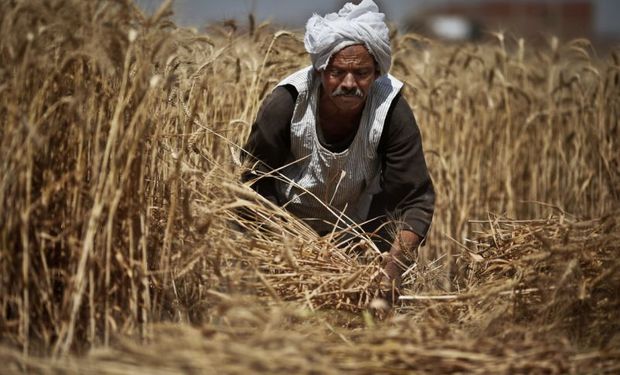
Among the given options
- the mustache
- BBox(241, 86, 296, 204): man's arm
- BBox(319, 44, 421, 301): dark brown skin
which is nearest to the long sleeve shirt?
BBox(241, 86, 296, 204): man's arm

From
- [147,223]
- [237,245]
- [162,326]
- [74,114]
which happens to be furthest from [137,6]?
[162,326]

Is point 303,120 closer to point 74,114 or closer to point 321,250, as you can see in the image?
point 321,250

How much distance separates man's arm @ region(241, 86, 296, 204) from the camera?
268cm

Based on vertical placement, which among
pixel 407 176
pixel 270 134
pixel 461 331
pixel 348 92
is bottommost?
pixel 461 331

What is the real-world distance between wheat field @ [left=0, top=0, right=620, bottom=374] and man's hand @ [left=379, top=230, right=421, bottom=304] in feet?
0.13

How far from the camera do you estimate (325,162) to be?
109 inches

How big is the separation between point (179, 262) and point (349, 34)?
95cm

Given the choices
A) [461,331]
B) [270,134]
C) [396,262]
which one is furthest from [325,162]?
[461,331]

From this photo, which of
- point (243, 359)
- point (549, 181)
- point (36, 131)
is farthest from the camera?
point (549, 181)

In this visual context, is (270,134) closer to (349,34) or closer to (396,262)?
(349,34)

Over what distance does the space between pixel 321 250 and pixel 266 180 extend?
1.26ft

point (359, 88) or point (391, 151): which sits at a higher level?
point (359, 88)

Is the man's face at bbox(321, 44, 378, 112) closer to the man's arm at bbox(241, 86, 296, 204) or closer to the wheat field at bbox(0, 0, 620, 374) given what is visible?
the man's arm at bbox(241, 86, 296, 204)

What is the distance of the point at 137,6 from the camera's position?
7.02 feet
